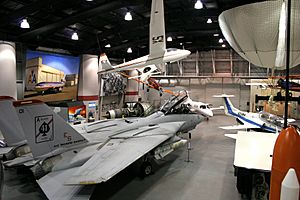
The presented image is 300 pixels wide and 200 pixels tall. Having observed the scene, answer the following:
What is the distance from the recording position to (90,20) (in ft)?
36.1

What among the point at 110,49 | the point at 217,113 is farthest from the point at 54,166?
the point at 217,113

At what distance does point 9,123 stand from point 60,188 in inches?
109

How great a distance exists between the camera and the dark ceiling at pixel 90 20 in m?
8.23

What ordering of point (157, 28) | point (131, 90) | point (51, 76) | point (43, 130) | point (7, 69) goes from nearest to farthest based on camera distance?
1. point (43, 130)
2. point (157, 28)
3. point (7, 69)
4. point (51, 76)
5. point (131, 90)

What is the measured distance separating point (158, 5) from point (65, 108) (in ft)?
24.6

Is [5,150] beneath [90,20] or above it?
beneath

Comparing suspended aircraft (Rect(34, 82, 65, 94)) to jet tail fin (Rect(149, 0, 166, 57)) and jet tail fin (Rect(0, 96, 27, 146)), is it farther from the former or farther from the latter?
jet tail fin (Rect(149, 0, 166, 57))

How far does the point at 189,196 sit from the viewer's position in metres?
5.44

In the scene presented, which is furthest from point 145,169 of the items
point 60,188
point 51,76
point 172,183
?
point 51,76

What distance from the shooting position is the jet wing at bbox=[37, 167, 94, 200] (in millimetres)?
4023

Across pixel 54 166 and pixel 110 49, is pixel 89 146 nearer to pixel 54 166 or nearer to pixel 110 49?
pixel 54 166

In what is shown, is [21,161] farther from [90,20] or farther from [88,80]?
[88,80]

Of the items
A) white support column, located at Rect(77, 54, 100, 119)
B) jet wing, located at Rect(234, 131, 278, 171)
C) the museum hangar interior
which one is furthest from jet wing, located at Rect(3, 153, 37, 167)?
white support column, located at Rect(77, 54, 100, 119)

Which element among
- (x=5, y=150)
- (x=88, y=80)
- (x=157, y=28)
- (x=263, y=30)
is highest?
(x=157, y=28)
